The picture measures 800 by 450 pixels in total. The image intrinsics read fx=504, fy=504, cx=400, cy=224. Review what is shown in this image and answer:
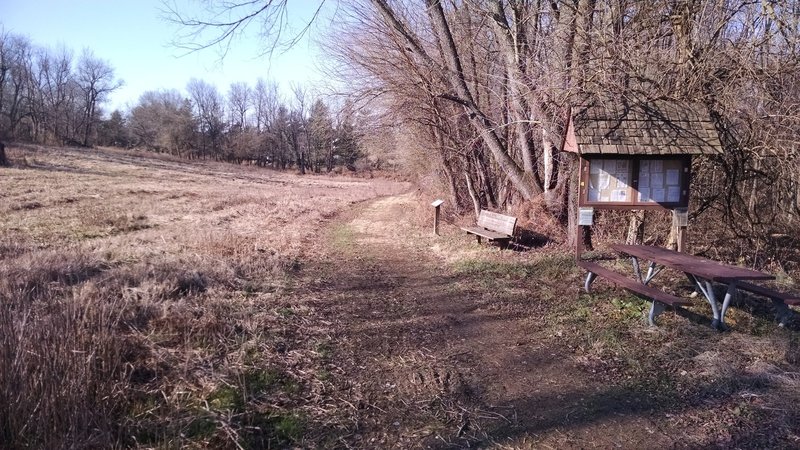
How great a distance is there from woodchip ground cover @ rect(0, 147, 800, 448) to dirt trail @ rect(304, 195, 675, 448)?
22 millimetres

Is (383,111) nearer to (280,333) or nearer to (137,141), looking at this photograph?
(280,333)

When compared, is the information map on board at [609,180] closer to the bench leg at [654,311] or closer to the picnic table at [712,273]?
the picnic table at [712,273]

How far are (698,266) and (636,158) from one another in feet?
8.40

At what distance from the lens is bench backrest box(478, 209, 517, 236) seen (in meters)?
10.2

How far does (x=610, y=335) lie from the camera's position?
5383mm

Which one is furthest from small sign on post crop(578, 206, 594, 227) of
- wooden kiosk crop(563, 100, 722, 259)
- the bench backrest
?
the bench backrest

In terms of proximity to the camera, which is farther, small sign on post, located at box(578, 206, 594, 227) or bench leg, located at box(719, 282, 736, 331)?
small sign on post, located at box(578, 206, 594, 227)

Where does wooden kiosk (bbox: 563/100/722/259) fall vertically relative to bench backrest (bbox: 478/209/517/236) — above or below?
above

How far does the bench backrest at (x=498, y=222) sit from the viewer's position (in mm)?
10172

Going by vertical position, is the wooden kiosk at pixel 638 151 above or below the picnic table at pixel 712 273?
above

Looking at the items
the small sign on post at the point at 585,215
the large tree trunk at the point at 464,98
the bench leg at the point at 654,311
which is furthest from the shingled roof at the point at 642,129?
the large tree trunk at the point at 464,98

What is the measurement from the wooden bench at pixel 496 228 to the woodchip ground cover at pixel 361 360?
141 cm

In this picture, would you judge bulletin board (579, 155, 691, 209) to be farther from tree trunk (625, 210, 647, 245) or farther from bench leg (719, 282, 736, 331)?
bench leg (719, 282, 736, 331)

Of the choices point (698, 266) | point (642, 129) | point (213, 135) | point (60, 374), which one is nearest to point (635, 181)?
point (642, 129)
